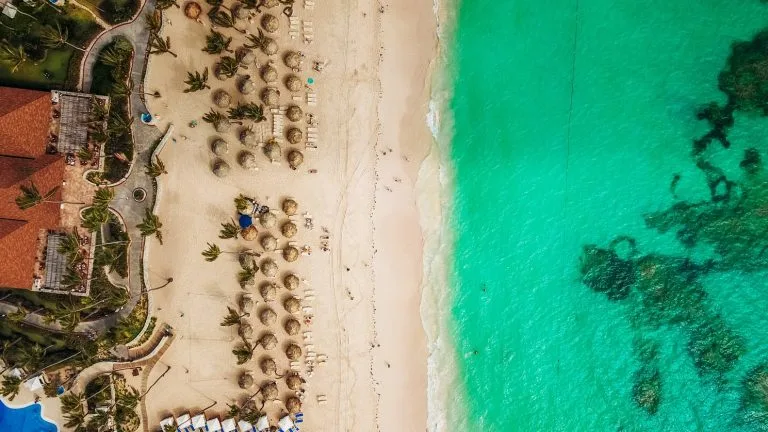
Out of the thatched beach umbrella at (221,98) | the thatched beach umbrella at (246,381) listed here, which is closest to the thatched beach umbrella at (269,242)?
the thatched beach umbrella at (246,381)

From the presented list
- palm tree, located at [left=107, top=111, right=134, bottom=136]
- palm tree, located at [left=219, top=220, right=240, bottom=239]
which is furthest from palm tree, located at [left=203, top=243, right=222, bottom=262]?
palm tree, located at [left=107, top=111, right=134, bottom=136]

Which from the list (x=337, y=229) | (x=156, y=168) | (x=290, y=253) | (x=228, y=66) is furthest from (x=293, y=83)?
(x=290, y=253)

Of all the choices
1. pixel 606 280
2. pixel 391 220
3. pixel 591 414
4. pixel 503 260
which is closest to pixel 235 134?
pixel 391 220

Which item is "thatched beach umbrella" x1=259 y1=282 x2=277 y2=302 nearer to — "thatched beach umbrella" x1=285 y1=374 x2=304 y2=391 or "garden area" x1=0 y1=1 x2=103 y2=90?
"thatched beach umbrella" x1=285 y1=374 x2=304 y2=391

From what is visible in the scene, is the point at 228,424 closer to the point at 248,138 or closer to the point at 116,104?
the point at 248,138

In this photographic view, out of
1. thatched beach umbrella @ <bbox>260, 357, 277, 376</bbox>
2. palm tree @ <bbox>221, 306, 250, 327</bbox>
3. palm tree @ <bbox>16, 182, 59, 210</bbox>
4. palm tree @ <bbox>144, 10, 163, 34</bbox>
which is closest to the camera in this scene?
palm tree @ <bbox>16, 182, 59, 210</bbox>

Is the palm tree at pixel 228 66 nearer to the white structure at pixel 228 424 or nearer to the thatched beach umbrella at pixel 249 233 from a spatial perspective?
the thatched beach umbrella at pixel 249 233
